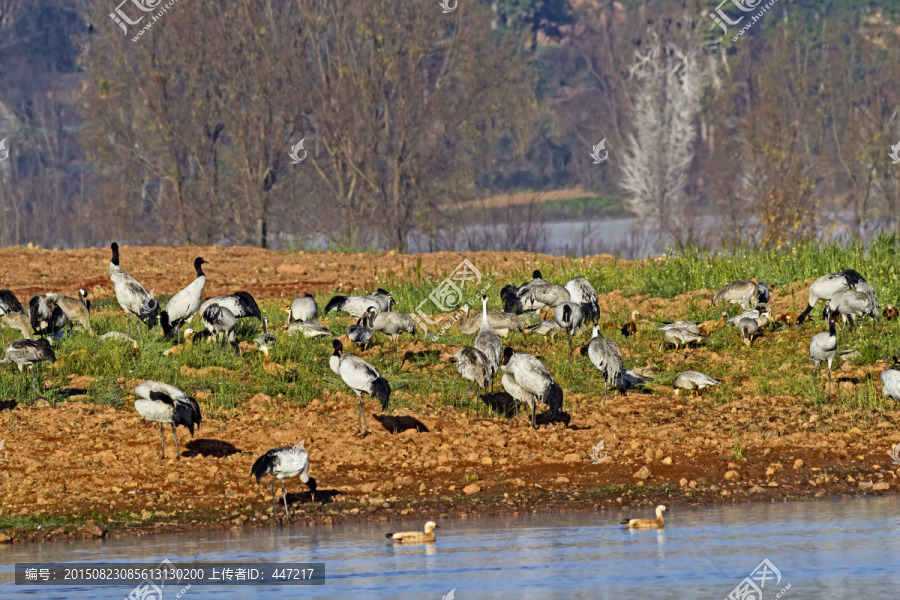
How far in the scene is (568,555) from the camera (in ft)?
34.8

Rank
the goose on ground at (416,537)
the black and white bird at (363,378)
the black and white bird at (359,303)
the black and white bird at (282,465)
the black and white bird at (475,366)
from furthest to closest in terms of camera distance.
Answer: the black and white bird at (359,303) → the black and white bird at (475,366) → the black and white bird at (363,378) → the black and white bird at (282,465) → the goose on ground at (416,537)

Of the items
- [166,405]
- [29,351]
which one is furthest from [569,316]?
[29,351]

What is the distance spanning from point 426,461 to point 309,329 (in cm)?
508

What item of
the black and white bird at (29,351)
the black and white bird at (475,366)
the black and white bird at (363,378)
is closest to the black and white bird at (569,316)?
the black and white bird at (475,366)

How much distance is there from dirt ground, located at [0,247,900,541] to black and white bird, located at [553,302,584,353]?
1470 millimetres

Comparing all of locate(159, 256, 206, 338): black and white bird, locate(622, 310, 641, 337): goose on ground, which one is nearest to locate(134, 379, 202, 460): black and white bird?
locate(159, 256, 206, 338): black and white bird

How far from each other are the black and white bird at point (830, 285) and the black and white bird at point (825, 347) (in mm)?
1708

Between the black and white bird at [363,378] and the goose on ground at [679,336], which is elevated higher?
the goose on ground at [679,336]

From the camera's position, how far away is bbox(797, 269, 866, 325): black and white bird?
18.1m

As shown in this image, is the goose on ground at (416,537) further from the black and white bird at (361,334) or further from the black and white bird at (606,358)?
the black and white bird at (361,334)

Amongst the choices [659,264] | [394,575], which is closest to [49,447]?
[394,575]

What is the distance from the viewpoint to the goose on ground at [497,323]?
1844 centimetres

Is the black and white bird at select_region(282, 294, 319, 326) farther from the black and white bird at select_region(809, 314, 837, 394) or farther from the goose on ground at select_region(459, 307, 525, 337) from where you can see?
the black and white bird at select_region(809, 314, 837, 394)

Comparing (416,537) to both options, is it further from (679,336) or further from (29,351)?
(679,336)
